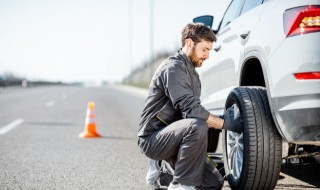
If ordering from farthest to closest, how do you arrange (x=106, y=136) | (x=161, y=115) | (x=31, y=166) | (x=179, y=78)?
(x=106, y=136) < (x=31, y=166) < (x=161, y=115) < (x=179, y=78)

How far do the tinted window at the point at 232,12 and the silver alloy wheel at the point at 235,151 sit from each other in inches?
60.2

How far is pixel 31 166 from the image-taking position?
16.7 ft

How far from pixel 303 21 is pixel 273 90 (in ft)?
1.69

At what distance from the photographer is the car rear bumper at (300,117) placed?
2.80 metres

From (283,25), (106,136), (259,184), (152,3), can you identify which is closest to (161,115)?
(259,184)

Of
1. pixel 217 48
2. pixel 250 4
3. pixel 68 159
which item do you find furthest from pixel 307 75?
pixel 68 159

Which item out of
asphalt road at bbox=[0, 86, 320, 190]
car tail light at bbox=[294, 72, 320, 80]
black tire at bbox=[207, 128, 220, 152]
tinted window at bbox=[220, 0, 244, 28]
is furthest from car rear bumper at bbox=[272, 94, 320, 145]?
black tire at bbox=[207, 128, 220, 152]

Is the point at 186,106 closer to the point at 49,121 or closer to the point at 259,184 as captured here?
the point at 259,184

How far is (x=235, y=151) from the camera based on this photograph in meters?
3.67

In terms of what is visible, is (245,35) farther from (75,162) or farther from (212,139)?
(75,162)

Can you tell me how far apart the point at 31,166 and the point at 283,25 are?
3.46 m

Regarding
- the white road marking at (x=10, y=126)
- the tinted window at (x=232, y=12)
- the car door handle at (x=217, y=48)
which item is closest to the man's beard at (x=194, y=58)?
the car door handle at (x=217, y=48)

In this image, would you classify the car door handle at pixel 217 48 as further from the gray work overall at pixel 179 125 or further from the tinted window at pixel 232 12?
the gray work overall at pixel 179 125

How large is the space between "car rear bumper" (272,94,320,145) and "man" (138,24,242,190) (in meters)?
0.56
